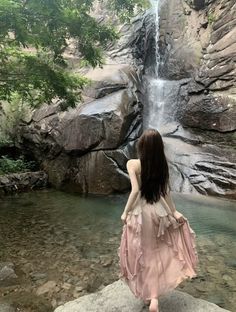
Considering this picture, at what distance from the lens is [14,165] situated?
44.5 feet

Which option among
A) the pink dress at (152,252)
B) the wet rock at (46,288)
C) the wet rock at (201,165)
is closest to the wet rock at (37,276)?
the wet rock at (46,288)

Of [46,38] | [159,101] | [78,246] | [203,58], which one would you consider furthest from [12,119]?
[78,246]

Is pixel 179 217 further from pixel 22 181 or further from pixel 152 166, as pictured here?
pixel 22 181

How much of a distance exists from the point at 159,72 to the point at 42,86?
34.8 feet

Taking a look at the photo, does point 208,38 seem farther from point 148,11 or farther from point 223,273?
point 223,273

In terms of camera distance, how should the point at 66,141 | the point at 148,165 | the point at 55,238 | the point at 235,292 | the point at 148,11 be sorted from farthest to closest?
1. the point at 148,11
2. the point at 66,141
3. the point at 55,238
4. the point at 235,292
5. the point at 148,165

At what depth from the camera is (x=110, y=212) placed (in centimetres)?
1007

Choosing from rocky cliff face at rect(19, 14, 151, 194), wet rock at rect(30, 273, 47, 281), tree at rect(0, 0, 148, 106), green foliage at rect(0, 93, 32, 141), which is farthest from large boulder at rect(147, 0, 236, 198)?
wet rock at rect(30, 273, 47, 281)

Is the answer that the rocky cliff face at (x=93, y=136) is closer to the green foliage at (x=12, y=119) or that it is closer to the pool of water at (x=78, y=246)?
the green foliage at (x=12, y=119)

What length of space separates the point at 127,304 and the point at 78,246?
348 cm

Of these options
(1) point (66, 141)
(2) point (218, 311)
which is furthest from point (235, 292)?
(1) point (66, 141)

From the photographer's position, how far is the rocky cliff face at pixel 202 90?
480 inches

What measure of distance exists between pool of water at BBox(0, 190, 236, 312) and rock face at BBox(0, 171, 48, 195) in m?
0.61

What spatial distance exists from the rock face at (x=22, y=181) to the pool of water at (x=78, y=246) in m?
0.61
